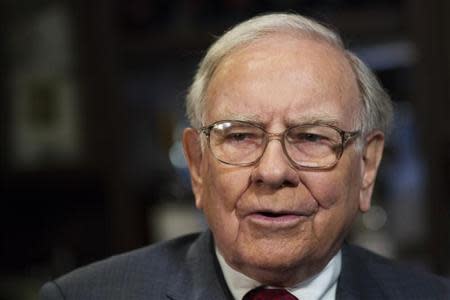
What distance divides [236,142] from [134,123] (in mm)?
1447

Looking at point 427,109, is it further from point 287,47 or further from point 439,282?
point 287,47

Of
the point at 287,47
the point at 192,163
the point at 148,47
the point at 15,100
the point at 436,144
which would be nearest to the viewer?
the point at 287,47

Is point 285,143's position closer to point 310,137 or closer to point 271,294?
point 310,137

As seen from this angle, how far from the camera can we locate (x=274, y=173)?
1478mm

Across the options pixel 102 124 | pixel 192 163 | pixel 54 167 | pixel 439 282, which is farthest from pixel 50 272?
pixel 439 282

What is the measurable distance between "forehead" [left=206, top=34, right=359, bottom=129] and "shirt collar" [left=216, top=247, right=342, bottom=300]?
33 centimetres

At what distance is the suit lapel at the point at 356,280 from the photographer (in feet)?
5.66

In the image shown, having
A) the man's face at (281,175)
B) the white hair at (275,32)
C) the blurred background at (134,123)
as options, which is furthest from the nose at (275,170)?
the blurred background at (134,123)

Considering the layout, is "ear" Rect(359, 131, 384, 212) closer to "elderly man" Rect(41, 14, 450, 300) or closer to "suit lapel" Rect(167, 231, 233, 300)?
"elderly man" Rect(41, 14, 450, 300)

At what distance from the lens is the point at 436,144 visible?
2.46 m

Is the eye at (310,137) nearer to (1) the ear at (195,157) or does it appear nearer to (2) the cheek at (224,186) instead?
(2) the cheek at (224,186)

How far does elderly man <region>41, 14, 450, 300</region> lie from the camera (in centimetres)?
152

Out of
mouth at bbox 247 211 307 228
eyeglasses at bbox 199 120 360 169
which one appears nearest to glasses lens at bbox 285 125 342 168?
eyeglasses at bbox 199 120 360 169

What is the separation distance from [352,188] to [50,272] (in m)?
1.79
